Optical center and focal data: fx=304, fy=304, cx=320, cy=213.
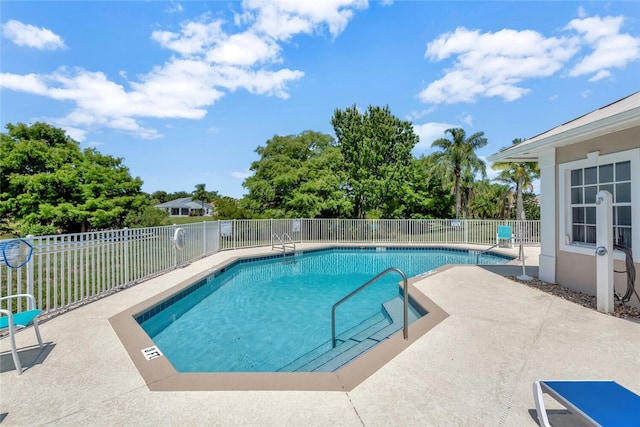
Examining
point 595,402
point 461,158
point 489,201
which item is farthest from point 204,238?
point 489,201

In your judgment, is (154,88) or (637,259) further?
(154,88)

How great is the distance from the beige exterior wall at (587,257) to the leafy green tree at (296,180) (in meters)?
14.7

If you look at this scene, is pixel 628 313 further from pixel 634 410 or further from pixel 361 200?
pixel 361 200

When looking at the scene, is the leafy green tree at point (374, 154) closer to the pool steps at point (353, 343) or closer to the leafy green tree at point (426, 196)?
the leafy green tree at point (426, 196)

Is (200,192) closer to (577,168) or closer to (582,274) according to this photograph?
(577,168)

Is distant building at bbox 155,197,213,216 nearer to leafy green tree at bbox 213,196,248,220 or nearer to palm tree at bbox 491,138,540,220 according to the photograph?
leafy green tree at bbox 213,196,248,220

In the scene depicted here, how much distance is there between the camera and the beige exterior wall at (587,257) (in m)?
4.87

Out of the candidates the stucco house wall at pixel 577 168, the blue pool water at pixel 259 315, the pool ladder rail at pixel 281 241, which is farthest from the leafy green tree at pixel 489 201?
the stucco house wall at pixel 577 168

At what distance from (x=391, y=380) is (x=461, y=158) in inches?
988

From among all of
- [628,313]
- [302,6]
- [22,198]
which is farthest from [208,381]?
[22,198]

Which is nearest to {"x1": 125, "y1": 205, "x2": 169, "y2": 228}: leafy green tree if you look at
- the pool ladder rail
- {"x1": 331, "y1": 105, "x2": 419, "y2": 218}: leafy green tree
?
the pool ladder rail

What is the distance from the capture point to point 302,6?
8898 millimetres

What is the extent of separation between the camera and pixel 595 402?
2051 mm

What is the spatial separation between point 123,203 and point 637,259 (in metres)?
21.4
